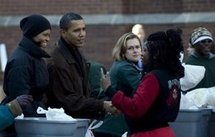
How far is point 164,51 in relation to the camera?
5.76m

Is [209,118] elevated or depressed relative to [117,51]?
depressed

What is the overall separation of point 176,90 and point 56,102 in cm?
102

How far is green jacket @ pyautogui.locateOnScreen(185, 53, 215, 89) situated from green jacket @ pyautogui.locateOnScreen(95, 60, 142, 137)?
1106mm

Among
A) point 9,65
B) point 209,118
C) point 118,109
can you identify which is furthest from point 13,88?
point 209,118

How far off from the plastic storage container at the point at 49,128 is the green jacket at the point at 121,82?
4.53 ft

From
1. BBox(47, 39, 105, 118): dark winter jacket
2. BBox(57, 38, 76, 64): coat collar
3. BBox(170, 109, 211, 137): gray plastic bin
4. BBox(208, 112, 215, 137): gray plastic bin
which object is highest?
BBox(57, 38, 76, 64): coat collar

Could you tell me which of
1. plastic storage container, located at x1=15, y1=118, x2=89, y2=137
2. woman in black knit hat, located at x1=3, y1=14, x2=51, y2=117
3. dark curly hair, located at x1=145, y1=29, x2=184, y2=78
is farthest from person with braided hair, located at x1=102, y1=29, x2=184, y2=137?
woman in black knit hat, located at x1=3, y1=14, x2=51, y2=117

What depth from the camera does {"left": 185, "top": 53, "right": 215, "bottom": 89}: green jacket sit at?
7898 mm

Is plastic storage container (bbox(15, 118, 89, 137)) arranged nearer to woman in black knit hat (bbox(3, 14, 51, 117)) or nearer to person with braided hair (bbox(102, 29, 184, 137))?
woman in black knit hat (bbox(3, 14, 51, 117))

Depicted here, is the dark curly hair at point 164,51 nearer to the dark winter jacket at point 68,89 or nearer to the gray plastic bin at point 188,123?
the dark winter jacket at point 68,89

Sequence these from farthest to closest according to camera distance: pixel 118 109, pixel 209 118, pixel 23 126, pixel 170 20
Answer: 1. pixel 170 20
2. pixel 209 118
3. pixel 118 109
4. pixel 23 126

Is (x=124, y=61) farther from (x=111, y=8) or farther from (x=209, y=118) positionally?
(x=111, y=8)

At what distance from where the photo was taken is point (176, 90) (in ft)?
19.1

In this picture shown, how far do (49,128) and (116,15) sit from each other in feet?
28.6
